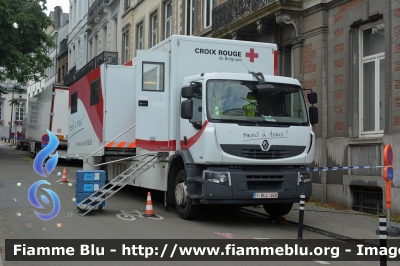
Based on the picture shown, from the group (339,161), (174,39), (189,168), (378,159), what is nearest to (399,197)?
(378,159)

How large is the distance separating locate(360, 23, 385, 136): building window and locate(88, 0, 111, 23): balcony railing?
2613cm

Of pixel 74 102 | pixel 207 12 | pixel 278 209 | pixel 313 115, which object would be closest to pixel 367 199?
pixel 278 209

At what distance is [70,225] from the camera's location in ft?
33.1

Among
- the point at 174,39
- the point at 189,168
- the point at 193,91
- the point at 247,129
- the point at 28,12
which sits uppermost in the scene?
the point at 28,12

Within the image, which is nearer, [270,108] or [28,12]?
[270,108]

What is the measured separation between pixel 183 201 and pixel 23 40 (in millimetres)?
24362

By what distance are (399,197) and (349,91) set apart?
3.23 metres

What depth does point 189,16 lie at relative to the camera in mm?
24641

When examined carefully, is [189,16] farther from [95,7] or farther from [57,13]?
[57,13]

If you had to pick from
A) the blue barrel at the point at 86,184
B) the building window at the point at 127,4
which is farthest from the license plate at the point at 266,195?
the building window at the point at 127,4

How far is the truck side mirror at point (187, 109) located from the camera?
1046 centimetres

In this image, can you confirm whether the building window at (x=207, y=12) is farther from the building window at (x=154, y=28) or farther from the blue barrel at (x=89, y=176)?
the blue barrel at (x=89, y=176)

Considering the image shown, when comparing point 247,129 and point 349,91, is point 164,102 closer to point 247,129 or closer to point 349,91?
point 247,129

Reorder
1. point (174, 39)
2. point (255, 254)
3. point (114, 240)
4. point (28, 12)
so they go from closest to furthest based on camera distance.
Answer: point (255, 254)
point (114, 240)
point (174, 39)
point (28, 12)
